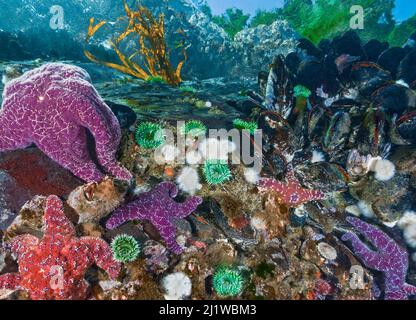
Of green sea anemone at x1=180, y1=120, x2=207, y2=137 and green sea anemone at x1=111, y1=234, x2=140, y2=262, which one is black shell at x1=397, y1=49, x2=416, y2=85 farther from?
green sea anemone at x1=111, y1=234, x2=140, y2=262

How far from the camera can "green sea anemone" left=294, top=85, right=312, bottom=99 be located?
5.71 m

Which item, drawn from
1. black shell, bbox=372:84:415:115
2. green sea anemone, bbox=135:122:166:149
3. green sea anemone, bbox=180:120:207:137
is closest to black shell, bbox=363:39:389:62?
black shell, bbox=372:84:415:115

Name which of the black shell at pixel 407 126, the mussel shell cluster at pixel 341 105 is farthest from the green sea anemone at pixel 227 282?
the black shell at pixel 407 126

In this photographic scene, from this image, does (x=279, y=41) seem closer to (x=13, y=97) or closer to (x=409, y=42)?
(x=409, y=42)

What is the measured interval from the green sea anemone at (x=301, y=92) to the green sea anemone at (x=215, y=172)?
8.70ft

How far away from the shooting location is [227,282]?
352 centimetres

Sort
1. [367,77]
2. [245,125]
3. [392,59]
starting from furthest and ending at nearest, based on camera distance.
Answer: [392,59], [367,77], [245,125]

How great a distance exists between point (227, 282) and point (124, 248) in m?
1.34

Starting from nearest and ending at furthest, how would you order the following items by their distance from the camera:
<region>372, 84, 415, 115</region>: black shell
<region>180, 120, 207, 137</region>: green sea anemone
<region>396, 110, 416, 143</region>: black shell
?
<region>180, 120, 207, 137</region>: green sea anemone, <region>396, 110, 416, 143</region>: black shell, <region>372, 84, 415, 115</region>: black shell

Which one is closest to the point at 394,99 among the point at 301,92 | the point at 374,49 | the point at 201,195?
the point at 301,92

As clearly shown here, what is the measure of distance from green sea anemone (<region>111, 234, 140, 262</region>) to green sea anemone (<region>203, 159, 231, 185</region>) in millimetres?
1341

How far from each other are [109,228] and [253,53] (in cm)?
1158

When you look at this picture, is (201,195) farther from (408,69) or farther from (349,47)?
(408,69)

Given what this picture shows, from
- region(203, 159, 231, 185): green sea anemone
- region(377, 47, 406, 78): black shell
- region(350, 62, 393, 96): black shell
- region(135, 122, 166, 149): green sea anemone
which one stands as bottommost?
region(203, 159, 231, 185): green sea anemone
